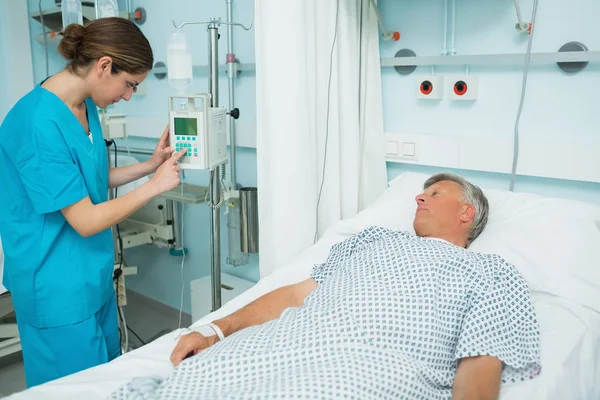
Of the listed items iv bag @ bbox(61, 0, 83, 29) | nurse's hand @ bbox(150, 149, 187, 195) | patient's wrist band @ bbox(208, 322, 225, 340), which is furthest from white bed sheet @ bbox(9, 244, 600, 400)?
iv bag @ bbox(61, 0, 83, 29)

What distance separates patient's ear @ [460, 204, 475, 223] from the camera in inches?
64.3

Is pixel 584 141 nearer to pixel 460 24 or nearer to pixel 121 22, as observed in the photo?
pixel 460 24

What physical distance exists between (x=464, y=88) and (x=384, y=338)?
1046 millimetres

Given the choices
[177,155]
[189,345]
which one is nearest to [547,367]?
[189,345]

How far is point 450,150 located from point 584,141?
425 millimetres

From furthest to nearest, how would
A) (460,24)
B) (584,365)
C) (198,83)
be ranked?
(198,83), (460,24), (584,365)

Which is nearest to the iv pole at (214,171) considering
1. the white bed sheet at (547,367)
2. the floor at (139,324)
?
the white bed sheet at (547,367)

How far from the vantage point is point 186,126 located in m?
1.75

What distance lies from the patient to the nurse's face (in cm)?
71

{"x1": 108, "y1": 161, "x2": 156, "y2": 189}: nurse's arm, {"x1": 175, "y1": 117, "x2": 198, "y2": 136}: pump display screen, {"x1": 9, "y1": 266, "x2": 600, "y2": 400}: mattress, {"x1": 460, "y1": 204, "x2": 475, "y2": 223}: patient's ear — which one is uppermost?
{"x1": 175, "y1": 117, "x2": 198, "y2": 136}: pump display screen

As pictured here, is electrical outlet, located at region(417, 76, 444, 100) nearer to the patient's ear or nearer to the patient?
the patient's ear

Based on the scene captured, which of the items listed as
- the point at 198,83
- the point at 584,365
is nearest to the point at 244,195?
the point at 198,83

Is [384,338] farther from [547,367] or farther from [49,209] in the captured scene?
[49,209]

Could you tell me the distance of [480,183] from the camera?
199cm
